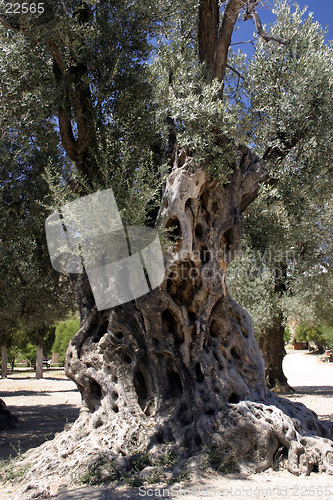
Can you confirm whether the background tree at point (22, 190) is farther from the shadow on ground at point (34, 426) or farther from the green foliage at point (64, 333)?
the green foliage at point (64, 333)

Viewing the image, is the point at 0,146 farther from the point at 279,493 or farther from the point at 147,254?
the point at 279,493

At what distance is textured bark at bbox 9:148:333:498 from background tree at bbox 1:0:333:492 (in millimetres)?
22

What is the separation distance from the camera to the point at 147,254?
6598 mm

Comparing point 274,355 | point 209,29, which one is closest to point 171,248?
point 209,29

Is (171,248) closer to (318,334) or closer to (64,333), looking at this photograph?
(64,333)

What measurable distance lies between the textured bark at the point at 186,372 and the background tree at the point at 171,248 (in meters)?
0.02

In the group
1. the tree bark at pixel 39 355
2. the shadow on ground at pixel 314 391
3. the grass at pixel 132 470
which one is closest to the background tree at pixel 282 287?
the shadow on ground at pixel 314 391

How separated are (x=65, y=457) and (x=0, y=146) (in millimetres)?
5571

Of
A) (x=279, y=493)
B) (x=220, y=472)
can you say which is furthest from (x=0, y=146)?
(x=279, y=493)

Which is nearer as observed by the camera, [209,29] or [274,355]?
[209,29]

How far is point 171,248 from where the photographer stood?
6730 mm

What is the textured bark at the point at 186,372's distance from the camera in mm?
5992

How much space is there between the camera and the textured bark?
19.7ft

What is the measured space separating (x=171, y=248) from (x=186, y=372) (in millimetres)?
2090
